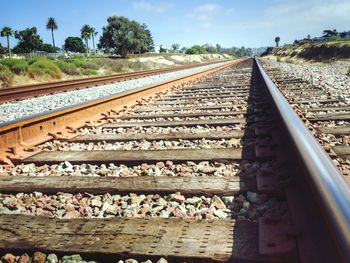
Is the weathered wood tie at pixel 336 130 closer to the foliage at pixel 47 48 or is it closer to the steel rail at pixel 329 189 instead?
the steel rail at pixel 329 189

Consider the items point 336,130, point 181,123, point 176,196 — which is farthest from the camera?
point 181,123

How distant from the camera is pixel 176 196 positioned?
2.25 meters

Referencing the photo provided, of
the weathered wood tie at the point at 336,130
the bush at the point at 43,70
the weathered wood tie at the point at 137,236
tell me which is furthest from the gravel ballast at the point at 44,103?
the bush at the point at 43,70

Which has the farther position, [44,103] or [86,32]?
[86,32]

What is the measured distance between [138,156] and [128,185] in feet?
2.35

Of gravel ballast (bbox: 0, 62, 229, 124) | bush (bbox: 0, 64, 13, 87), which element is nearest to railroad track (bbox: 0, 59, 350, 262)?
gravel ballast (bbox: 0, 62, 229, 124)

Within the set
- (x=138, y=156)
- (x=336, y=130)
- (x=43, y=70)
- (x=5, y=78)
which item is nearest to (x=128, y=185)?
(x=138, y=156)

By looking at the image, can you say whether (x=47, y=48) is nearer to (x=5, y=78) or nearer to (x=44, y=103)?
(x=5, y=78)

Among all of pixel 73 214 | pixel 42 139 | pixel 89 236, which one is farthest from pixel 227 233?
pixel 42 139

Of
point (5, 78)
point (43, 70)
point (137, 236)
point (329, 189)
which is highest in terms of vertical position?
point (43, 70)

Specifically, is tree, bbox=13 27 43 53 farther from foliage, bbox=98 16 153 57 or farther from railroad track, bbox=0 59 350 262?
railroad track, bbox=0 59 350 262

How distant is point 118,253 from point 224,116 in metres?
3.72

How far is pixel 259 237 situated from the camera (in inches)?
64.7

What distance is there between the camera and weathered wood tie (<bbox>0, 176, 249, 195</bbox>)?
232 cm
